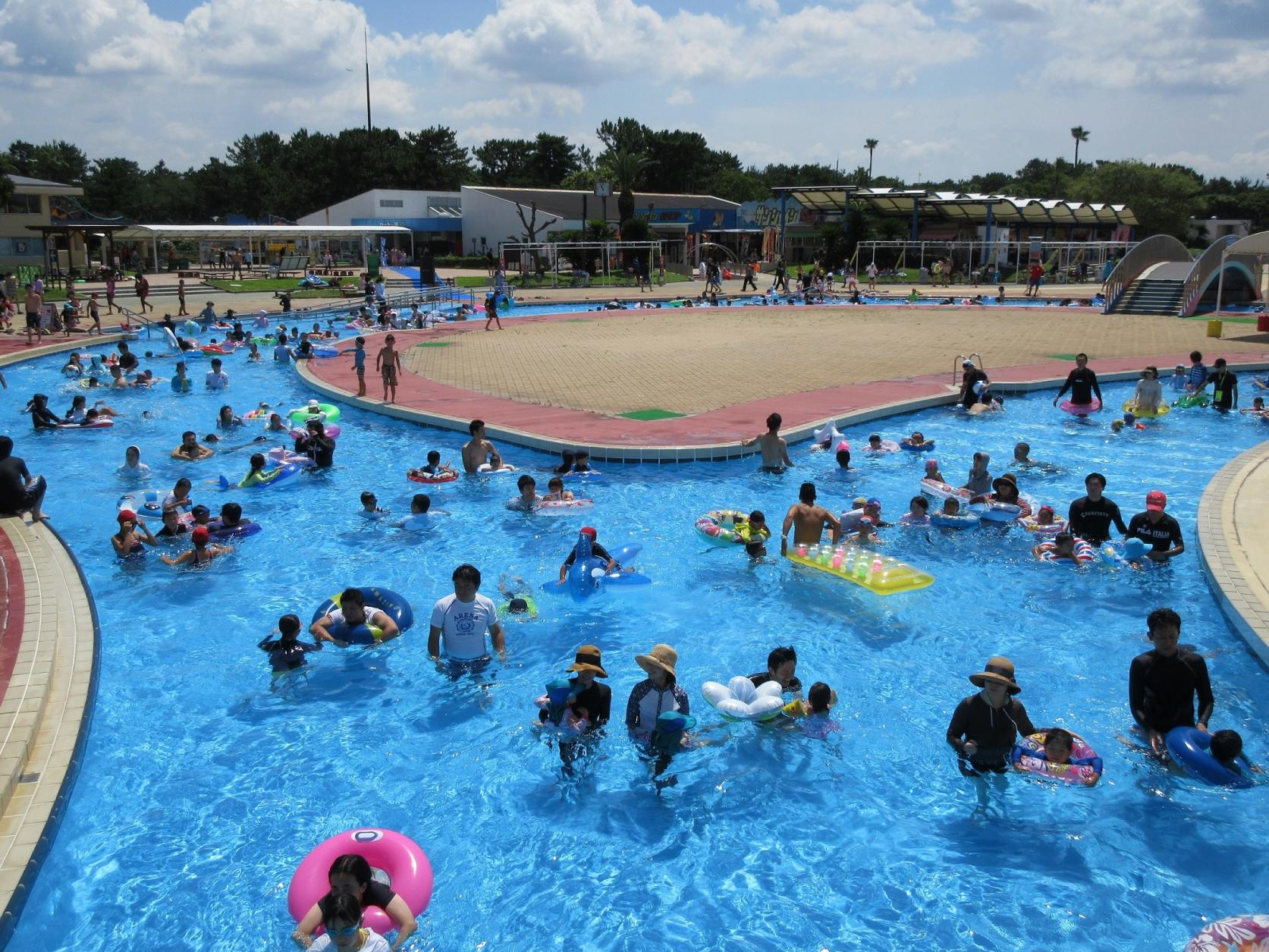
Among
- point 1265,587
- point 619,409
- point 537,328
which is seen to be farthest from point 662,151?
point 1265,587

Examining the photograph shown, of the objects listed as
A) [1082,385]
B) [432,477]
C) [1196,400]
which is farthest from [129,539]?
[1196,400]

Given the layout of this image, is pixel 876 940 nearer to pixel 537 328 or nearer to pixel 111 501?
pixel 111 501

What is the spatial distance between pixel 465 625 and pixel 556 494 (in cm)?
487

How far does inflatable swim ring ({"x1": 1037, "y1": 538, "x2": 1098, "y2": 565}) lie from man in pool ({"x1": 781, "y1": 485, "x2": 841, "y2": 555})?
2.43 meters

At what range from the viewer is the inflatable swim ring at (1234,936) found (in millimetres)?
4991

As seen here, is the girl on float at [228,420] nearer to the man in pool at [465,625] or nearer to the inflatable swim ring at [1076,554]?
the man in pool at [465,625]

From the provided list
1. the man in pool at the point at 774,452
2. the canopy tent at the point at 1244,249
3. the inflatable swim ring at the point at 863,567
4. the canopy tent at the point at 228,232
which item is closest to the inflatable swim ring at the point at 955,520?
the inflatable swim ring at the point at 863,567

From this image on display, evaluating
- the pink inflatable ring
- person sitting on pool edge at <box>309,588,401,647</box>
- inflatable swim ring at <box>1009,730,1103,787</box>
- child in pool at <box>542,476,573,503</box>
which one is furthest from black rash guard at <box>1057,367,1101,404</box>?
the pink inflatable ring

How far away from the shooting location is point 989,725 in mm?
6734

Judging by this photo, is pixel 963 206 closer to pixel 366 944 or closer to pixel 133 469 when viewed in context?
pixel 133 469

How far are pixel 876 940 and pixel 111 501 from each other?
12545 mm

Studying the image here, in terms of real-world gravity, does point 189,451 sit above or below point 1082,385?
below

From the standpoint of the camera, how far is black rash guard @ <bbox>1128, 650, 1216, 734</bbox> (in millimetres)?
6891

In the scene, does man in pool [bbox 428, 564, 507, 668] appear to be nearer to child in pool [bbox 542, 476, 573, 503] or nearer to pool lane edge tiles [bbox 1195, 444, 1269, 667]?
child in pool [bbox 542, 476, 573, 503]
